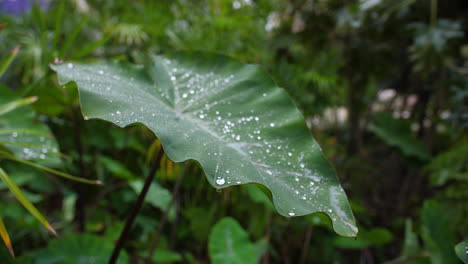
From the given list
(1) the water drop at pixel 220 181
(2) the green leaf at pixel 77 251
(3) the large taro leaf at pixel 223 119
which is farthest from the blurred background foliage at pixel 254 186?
(1) the water drop at pixel 220 181

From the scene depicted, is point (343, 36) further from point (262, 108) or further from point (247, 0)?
point (262, 108)

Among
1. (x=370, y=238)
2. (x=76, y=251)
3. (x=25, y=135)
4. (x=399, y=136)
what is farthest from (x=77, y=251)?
(x=399, y=136)

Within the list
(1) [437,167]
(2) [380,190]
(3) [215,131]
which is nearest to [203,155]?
(3) [215,131]

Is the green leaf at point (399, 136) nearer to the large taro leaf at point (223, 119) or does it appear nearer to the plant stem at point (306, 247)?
the plant stem at point (306, 247)

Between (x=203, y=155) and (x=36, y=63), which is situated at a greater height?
(x=36, y=63)

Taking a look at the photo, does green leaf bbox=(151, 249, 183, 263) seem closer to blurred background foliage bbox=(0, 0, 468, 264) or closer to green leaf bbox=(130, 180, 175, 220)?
blurred background foliage bbox=(0, 0, 468, 264)

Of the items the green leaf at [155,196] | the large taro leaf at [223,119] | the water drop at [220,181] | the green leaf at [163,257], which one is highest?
the large taro leaf at [223,119]

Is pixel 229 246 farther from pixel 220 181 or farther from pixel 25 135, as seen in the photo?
pixel 25 135
